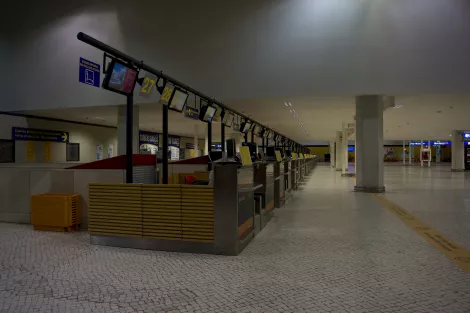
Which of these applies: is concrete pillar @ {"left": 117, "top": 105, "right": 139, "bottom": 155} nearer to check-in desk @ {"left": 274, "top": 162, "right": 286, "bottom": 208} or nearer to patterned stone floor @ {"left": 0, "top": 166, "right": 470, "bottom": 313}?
check-in desk @ {"left": 274, "top": 162, "right": 286, "bottom": 208}

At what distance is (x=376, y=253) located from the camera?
14.6 ft

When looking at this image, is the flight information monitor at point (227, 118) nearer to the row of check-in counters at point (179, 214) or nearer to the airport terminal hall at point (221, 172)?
the airport terminal hall at point (221, 172)

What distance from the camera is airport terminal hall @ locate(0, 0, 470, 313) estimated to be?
336 cm

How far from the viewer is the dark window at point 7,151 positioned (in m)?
14.2

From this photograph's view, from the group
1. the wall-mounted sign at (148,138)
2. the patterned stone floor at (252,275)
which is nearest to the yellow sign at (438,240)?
the patterned stone floor at (252,275)

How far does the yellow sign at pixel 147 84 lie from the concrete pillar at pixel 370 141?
7.77 meters

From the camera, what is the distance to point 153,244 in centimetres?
472

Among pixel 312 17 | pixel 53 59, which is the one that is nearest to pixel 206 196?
pixel 312 17

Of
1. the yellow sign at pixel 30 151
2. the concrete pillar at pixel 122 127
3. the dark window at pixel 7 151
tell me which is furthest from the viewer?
the yellow sign at pixel 30 151

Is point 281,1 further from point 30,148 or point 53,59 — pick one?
point 30,148

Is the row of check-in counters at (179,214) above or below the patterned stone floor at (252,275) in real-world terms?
above

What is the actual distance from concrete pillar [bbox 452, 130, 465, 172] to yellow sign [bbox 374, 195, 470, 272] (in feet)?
76.8

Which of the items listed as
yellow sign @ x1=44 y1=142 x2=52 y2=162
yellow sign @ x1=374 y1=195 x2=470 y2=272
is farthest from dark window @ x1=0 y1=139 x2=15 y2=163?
yellow sign @ x1=374 y1=195 x2=470 y2=272

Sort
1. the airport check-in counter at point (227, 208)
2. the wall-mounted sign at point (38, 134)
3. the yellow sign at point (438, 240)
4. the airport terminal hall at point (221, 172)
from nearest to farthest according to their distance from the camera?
1. the airport terminal hall at point (221, 172)
2. the yellow sign at point (438, 240)
3. the airport check-in counter at point (227, 208)
4. the wall-mounted sign at point (38, 134)
